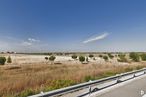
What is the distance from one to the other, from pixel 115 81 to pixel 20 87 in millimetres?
5455

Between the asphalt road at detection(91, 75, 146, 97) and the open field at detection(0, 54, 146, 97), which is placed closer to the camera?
the asphalt road at detection(91, 75, 146, 97)

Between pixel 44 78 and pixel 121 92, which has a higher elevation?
pixel 44 78

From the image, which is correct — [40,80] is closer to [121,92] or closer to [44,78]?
[44,78]

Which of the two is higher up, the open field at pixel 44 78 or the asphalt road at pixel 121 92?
the open field at pixel 44 78

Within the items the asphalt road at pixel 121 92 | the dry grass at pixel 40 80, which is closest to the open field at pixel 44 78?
the dry grass at pixel 40 80

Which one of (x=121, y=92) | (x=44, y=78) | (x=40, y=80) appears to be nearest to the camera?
(x=121, y=92)

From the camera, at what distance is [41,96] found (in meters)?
6.53

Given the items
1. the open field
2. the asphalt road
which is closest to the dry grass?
the open field

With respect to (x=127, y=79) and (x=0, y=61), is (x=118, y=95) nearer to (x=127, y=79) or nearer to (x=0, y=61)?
(x=127, y=79)

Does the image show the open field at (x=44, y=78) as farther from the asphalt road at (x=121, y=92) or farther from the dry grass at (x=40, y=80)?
the asphalt road at (x=121, y=92)

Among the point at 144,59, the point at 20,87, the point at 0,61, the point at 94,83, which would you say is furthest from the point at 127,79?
the point at 144,59

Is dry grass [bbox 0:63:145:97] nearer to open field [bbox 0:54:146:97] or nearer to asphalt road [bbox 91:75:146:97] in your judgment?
open field [bbox 0:54:146:97]

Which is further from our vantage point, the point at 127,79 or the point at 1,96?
the point at 127,79

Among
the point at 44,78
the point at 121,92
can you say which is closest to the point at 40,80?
the point at 44,78
